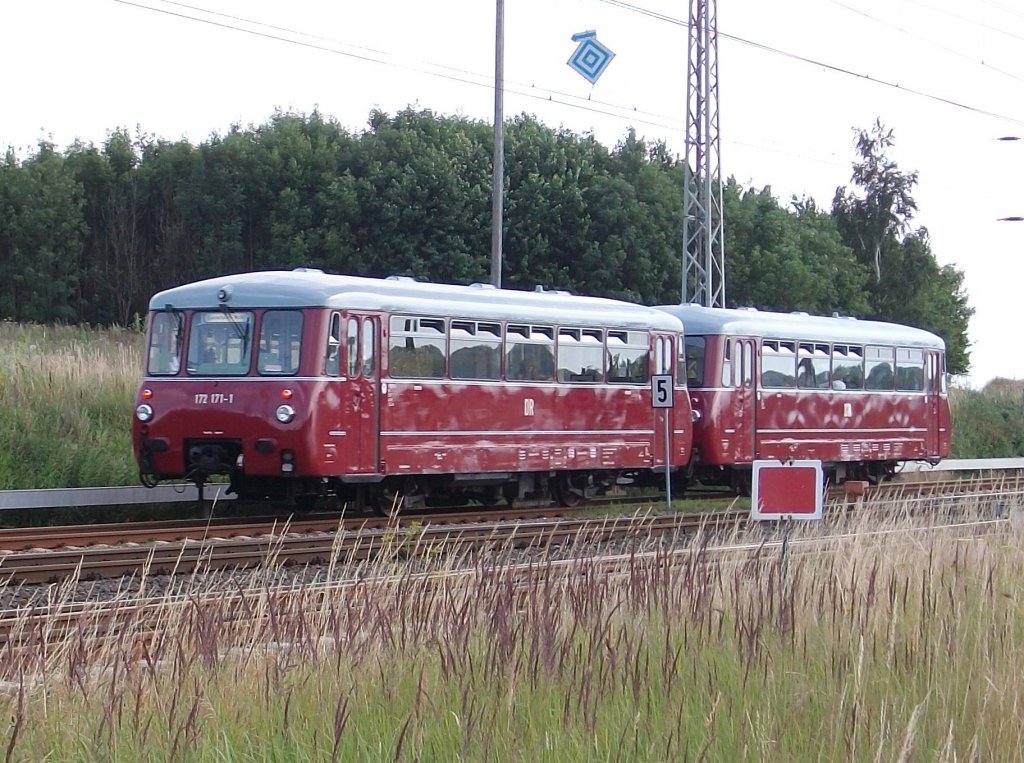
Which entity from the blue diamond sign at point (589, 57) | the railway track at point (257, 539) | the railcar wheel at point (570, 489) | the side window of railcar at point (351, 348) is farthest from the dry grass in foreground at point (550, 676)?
the blue diamond sign at point (589, 57)

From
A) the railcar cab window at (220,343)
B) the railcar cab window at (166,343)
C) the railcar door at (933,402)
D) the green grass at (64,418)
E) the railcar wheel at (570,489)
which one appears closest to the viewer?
the railcar cab window at (220,343)

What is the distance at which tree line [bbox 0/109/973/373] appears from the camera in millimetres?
57781

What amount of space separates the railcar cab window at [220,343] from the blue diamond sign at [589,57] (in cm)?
1172

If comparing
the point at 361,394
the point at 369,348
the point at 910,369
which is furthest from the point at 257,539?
the point at 910,369

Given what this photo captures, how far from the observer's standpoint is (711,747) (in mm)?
5500

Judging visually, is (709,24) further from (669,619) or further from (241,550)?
(669,619)

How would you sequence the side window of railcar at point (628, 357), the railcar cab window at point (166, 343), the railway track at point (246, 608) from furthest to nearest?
the side window of railcar at point (628, 357) < the railcar cab window at point (166, 343) < the railway track at point (246, 608)

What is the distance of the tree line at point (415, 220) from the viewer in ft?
190

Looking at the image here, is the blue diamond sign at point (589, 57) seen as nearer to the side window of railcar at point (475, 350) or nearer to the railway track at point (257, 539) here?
the side window of railcar at point (475, 350)

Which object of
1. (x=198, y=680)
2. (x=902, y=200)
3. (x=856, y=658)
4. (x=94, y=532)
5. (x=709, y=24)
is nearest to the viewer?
(x=198, y=680)

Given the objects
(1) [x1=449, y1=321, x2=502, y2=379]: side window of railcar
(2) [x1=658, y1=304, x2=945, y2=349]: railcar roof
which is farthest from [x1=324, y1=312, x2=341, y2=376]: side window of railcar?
(2) [x1=658, y1=304, x2=945, y2=349]: railcar roof

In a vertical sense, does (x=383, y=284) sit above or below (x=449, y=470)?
above

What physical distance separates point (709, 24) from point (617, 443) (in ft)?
34.1

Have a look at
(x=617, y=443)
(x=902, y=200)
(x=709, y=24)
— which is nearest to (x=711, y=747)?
(x=617, y=443)
